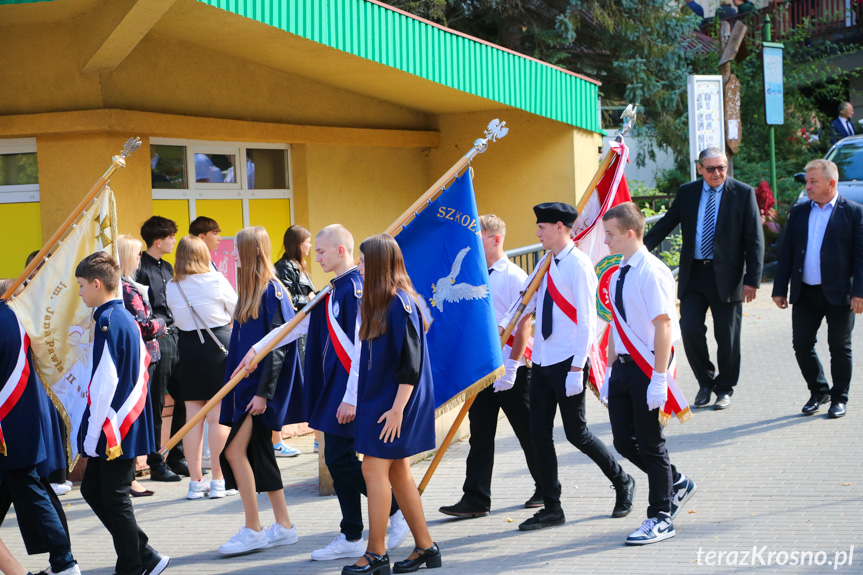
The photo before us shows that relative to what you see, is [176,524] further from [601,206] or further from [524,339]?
[601,206]

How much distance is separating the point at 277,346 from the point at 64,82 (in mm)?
5576

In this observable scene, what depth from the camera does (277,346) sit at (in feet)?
19.5

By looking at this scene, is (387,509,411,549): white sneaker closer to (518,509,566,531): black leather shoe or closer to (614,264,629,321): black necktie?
(518,509,566,531): black leather shoe

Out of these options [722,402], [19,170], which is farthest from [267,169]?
[722,402]

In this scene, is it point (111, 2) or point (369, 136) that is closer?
point (111, 2)

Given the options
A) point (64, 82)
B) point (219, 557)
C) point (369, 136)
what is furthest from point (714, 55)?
point (219, 557)

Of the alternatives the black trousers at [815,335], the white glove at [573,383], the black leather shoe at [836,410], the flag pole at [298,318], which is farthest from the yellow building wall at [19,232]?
the black leather shoe at [836,410]

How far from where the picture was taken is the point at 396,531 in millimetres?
5926

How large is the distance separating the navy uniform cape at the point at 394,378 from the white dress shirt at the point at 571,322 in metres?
1.03

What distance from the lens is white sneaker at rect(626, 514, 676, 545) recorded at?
5.48m

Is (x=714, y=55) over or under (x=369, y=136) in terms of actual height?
over

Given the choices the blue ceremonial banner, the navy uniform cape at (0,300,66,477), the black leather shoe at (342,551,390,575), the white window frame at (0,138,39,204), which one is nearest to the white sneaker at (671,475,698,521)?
the blue ceremonial banner

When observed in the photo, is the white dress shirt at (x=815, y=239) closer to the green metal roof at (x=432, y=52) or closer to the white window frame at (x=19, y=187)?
the green metal roof at (x=432, y=52)

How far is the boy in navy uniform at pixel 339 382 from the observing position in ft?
18.3
